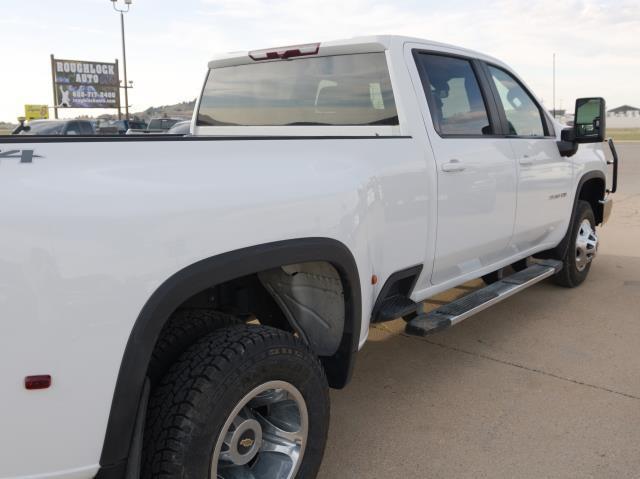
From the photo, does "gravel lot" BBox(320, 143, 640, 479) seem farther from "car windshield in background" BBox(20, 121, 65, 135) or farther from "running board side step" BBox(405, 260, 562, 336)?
"car windshield in background" BBox(20, 121, 65, 135)

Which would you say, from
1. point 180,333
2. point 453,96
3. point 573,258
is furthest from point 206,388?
point 573,258

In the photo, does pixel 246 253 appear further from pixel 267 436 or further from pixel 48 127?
pixel 48 127

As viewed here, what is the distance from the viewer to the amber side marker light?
1726mm

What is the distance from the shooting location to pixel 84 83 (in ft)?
149

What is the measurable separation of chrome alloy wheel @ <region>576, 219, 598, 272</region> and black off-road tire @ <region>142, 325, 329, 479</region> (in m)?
4.01

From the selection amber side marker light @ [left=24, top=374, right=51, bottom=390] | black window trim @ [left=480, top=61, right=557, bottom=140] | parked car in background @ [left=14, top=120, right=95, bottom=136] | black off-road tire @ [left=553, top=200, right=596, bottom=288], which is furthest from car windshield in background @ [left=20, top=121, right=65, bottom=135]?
amber side marker light @ [left=24, top=374, right=51, bottom=390]

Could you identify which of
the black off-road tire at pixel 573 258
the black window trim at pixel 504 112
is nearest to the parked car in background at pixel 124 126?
the black off-road tire at pixel 573 258

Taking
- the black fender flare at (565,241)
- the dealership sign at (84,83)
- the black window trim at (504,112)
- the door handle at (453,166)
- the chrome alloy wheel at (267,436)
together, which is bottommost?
the chrome alloy wheel at (267,436)

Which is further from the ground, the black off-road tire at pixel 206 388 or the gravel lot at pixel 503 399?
the black off-road tire at pixel 206 388

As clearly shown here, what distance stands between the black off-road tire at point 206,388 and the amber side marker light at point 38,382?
17.8 inches

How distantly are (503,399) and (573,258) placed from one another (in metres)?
2.39

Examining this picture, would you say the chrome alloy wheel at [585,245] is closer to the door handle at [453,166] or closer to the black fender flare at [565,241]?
the black fender flare at [565,241]

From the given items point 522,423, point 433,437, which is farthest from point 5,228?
point 522,423

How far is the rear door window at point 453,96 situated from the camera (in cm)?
369
